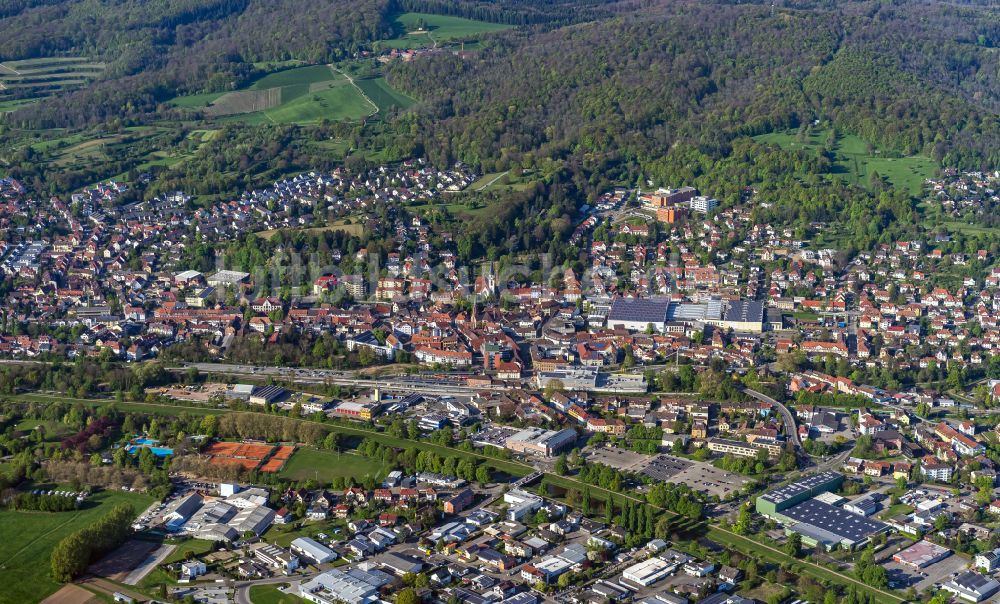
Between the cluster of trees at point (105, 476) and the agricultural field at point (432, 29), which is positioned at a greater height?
the agricultural field at point (432, 29)

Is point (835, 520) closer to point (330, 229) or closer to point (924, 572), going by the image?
point (924, 572)

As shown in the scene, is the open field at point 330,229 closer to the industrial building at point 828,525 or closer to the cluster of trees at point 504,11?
the industrial building at point 828,525

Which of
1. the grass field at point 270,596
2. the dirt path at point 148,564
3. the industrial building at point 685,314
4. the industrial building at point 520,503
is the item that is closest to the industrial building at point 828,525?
the industrial building at point 520,503

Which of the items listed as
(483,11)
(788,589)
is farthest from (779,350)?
(483,11)

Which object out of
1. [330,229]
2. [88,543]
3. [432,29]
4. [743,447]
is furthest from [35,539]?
[432,29]

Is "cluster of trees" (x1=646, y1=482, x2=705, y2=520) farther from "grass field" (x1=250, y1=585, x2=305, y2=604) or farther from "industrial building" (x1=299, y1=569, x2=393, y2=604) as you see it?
"grass field" (x1=250, y1=585, x2=305, y2=604)

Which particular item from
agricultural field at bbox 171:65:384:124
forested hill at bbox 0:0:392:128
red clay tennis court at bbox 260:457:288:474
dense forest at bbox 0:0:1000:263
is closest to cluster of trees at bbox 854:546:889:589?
red clay tennis court at bbox 260:457:288:474
